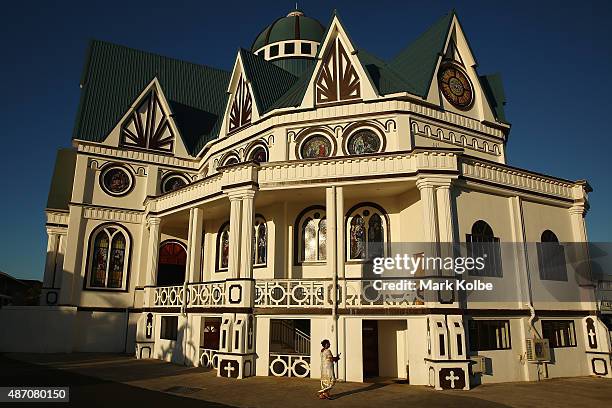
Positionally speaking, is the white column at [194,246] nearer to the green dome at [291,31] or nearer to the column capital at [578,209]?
the column capital at [578,209]

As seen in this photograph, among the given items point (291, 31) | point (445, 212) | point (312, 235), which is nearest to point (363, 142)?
point (312, 235)

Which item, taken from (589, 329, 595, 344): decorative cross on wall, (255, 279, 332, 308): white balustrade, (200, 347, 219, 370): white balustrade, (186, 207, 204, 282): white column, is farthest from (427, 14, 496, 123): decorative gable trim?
(200, 347, 219, 370): white balustrade

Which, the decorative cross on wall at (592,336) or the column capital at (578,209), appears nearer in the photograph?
the decorative cross on wall at (592,336)

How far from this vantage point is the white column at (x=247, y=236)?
15.9 meters

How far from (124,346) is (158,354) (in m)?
4.55

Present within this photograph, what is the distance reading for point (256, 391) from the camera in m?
12.3

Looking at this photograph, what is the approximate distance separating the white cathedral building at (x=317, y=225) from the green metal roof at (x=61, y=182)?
225 millimetres

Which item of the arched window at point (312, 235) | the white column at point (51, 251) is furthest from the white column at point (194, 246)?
the white column at point (51, 251)

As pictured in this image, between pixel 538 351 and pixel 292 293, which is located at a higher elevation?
pixel 292 293

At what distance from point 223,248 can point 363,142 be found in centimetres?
895

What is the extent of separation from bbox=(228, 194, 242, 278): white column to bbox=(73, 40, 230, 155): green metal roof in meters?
10.3

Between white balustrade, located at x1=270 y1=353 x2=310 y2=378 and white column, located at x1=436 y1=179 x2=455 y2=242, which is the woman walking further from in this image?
white column, located at x1=436 y1=179 x2=455 y2=242

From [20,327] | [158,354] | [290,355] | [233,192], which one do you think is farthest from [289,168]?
[20,327]

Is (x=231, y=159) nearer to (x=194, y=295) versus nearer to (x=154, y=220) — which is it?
(x=154, y=220)
